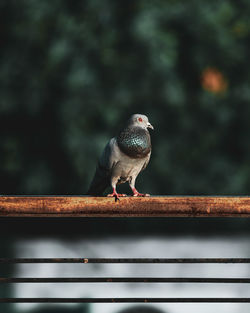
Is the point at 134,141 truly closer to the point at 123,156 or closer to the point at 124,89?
the point at 123,156

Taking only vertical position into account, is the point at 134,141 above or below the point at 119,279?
above

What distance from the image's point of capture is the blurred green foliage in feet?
26.7

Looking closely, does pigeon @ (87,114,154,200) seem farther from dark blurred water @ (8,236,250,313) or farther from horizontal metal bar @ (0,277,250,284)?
dark blurred water @ (8,236,250,313)

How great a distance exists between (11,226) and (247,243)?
5.90 m

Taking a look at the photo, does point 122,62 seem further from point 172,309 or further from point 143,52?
point 172,309

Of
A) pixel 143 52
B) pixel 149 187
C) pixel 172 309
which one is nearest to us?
pixel 172 309

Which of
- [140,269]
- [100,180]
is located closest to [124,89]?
[140,269]

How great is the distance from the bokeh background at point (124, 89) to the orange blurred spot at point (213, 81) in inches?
0.8

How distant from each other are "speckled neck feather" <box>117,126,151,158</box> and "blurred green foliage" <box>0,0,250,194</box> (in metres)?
5.70

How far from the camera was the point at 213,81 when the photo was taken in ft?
28.1

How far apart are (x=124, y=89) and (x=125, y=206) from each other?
6.98m

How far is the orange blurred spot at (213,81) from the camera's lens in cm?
859

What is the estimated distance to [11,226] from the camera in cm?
1427

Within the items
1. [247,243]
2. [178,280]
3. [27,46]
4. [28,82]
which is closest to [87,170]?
[28,82]
